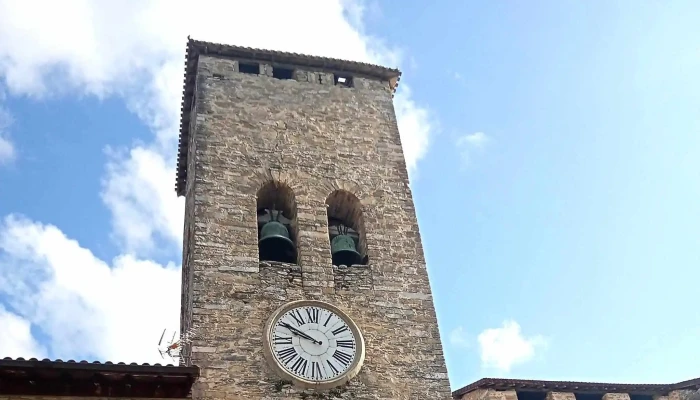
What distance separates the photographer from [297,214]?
35.9ft

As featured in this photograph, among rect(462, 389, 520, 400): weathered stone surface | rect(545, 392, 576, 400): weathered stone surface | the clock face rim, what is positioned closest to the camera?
the clock face rim

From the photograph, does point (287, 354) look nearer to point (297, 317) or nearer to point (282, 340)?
point (282, 340)

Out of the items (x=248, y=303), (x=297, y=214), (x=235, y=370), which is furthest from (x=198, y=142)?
(x=235, y=370)

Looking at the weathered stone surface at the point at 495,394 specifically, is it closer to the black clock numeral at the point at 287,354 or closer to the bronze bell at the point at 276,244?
the bronze bell at the point at 276,244

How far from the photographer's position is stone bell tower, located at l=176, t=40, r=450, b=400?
929 centimetres

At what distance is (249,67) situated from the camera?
13219 millimetres

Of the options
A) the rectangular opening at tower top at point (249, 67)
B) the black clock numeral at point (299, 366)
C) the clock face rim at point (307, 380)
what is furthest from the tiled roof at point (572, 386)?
the rectangular opening at tower top at point (249, 67)

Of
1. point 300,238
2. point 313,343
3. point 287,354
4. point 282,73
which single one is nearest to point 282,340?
point 287,354

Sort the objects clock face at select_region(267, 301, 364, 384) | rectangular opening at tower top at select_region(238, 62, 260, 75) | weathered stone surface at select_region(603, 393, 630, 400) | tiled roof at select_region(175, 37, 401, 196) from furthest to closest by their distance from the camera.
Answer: rectangular opening at tower top at select_region(238, 62, 260, 75) < tiled roof at select_region(175, 37, 401, 196) < weathered stone surface at select_region(603, 393, 630, 400) < clock face at select_region(267, 301, 364, 384)

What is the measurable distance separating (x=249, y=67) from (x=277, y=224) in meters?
3.63

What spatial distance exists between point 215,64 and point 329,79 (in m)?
2.03

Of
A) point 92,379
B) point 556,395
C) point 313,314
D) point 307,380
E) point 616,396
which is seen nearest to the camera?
point 92,379

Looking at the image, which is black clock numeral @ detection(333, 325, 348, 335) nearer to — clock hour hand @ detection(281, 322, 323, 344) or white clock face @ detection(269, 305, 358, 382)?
white clock face @ detection(269, 305, 358, 382)

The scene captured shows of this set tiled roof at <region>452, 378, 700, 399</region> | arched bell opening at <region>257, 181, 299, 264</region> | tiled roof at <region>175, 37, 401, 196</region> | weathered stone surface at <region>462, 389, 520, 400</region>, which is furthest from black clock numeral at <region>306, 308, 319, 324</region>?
tiled roof at <region>175, 37, 401, 196</region>
